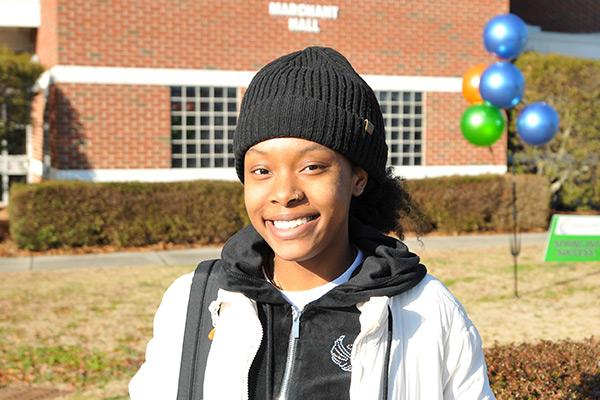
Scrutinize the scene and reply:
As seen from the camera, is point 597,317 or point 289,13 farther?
point 289,13

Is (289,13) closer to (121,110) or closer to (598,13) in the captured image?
(121,110)

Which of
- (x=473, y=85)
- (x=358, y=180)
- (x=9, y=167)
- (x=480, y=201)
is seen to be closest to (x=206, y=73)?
(x=473, y=85)

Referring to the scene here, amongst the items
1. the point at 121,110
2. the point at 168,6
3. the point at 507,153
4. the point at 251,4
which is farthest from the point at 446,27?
the point at 121,110

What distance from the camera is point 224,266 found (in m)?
2.10

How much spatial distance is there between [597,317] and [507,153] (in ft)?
28.2

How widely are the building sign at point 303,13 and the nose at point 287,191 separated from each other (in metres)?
12.4

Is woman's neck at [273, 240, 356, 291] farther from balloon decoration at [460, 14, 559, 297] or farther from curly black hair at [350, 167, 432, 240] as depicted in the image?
balloon decoration at [460, 14, 559, 297]

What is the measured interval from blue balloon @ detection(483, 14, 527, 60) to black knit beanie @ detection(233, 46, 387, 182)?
9.47 metres

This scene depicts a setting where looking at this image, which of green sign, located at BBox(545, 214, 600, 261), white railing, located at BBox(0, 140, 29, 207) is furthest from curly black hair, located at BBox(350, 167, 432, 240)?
white railing, located at BBox(0, 140, 29, 207)

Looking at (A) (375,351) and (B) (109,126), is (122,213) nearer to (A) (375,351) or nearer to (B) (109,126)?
(B) (109,126)

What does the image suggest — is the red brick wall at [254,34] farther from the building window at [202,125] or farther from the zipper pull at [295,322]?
the zipper pull at [295,322]

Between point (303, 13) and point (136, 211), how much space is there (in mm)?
4742

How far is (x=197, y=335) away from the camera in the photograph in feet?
6.50

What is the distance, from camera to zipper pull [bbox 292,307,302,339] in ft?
6.63
